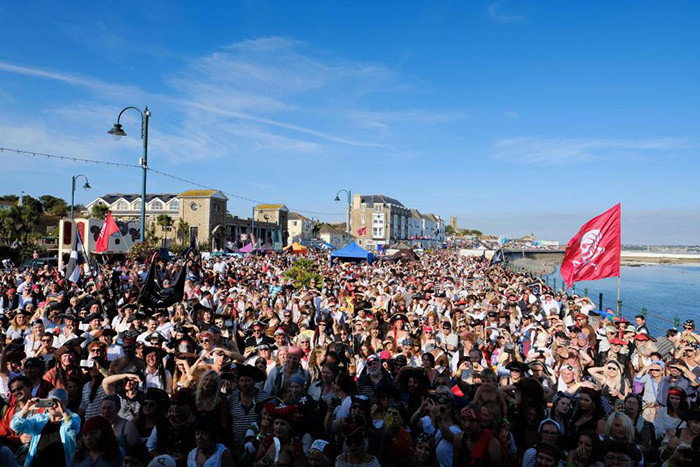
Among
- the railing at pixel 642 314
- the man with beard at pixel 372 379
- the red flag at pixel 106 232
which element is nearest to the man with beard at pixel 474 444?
the man with beard at pixel 372 379

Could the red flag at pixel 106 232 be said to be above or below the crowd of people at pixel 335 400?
above

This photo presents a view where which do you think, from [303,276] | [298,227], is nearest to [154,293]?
[303,276]

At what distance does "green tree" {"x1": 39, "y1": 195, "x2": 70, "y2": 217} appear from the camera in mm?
79675

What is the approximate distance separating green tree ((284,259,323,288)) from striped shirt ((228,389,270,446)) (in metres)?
13.2

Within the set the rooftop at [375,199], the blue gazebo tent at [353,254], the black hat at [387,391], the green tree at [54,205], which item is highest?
the rooftop at [375,199]

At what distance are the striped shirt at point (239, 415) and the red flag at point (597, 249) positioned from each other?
830cm

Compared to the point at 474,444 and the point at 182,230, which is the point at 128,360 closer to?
the point at 474,444

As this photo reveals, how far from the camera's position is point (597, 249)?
10992 mm

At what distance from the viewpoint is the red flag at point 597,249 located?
10.8 m

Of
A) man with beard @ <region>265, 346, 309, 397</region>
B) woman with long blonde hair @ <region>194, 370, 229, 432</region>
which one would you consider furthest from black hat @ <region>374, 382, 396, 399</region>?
woman with long blonde hair @ <region>194, 370, 229, 432</region>

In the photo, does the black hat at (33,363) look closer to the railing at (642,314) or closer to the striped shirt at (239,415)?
the striped shirt at (239,415)

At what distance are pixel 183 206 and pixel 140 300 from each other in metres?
61.8

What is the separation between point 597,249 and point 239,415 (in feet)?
30.5

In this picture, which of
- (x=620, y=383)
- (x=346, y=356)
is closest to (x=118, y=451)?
(x=346, y=356)
